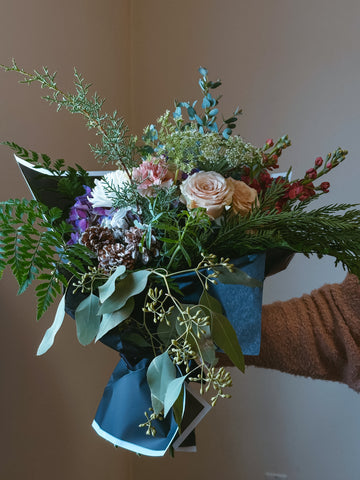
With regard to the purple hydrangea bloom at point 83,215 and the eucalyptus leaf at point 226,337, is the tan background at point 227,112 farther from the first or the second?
the eucalyptus leaf at point 226,337

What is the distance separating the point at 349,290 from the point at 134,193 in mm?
441

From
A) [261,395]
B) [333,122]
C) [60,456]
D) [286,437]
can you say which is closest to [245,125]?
[333,122]

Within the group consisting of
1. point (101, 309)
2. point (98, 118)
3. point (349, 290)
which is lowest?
point (349, 290)

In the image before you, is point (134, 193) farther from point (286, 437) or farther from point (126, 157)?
point (286, 437)

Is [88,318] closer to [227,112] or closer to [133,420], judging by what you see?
[133,420]

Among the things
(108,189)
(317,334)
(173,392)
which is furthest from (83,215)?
(317,334)

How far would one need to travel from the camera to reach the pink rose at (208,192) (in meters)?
0.59

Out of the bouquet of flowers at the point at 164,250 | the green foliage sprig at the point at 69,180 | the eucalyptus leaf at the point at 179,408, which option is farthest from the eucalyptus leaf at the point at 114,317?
the green foliage sprig at the point at 69,180

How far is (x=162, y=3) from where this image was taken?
180cm

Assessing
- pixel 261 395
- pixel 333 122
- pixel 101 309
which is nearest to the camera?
pixel 101 309

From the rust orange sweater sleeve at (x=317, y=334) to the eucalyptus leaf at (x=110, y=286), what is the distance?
0.41 m

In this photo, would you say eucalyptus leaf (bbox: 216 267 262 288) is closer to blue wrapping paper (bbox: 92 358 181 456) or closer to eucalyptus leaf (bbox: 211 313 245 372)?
eucalyptus leaf (bbox: 211 313 245 372)

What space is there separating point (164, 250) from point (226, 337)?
131 mm

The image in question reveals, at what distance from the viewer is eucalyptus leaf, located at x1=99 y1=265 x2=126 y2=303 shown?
0.53 m
